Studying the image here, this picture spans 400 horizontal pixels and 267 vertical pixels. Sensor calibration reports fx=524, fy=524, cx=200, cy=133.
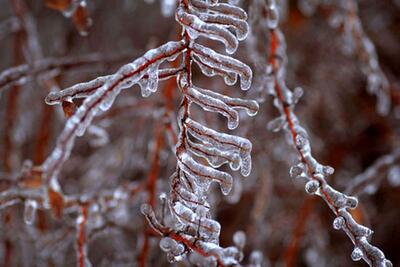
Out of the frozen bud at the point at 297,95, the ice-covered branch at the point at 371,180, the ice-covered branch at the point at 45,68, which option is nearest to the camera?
the frozen bud at the point at 297,95

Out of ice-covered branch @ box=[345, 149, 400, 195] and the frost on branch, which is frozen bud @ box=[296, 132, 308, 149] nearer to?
the frost on branch

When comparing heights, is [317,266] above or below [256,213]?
below

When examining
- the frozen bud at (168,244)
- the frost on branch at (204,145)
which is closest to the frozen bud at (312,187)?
the frost on branch at (204,145)

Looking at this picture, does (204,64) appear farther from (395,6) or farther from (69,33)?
(395,6)

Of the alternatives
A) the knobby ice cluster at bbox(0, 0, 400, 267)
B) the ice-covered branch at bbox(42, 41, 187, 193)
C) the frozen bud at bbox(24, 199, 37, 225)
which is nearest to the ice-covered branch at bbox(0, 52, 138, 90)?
the knobby ice cluster at bbox(0, 0, 400, 267)

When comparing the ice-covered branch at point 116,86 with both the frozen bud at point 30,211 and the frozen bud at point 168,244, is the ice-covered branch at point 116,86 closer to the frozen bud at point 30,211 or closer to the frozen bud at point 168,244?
the frozen bud at point 168,244

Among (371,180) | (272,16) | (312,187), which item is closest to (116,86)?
(312,187)

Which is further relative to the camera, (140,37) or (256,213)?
(140,37)

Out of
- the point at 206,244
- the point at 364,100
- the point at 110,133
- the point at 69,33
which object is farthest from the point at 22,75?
the point at 364,100

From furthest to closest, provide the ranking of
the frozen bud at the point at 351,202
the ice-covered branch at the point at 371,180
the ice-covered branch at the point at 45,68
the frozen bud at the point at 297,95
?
the ice-covered branch at the point at 371,180 → the ice-covered branch at the point at 45,68 → the frozen bud at the point at 297,95 → the frozen bud at the point at 351,202
